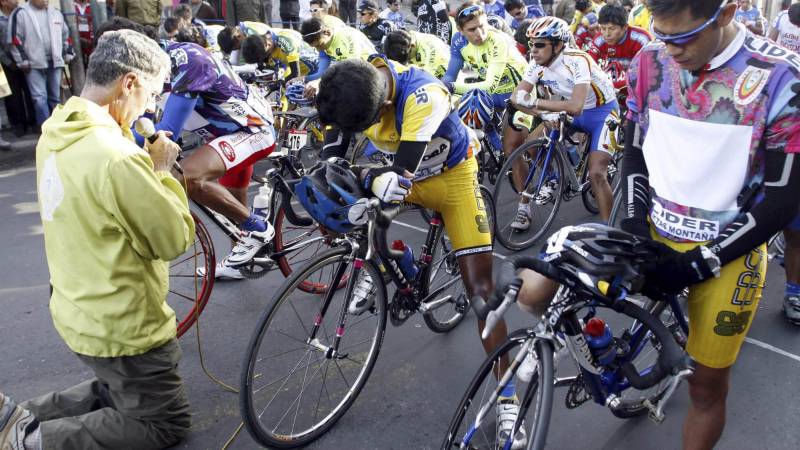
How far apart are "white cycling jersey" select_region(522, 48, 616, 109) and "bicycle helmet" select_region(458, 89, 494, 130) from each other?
2.14 ft

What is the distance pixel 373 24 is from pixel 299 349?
7.83m

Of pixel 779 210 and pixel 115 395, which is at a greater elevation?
pixel 779 210

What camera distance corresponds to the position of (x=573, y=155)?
20.4ft

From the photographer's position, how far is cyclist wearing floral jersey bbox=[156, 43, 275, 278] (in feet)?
13.8

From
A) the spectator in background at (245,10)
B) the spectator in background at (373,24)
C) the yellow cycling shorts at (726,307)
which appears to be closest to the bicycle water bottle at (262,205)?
the yellow cycling shorts at (726,307)

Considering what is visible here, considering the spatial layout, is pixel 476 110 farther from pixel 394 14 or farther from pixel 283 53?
pixel 394 14

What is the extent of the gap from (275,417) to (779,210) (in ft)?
8.16

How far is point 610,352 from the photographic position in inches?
98.3

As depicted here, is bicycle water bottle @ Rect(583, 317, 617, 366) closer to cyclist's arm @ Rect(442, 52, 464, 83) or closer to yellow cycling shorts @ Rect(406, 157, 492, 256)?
yellow cycling shorts @ Rect(406, 157, 492, 256)

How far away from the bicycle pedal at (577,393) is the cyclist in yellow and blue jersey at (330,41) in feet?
17.8

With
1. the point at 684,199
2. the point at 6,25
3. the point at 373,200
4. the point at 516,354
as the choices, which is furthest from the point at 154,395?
the point at 6,25

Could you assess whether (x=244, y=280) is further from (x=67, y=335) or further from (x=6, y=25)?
(x=6, y=25)

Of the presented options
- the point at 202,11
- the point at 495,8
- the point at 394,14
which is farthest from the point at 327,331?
the point at 202,11

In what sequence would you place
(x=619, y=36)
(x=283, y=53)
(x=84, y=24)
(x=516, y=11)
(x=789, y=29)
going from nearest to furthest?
(x=619, y=36)
(x=283, y=53)
(x=789, y=29)
(x=84, y=24)
(x=516, y=11)
